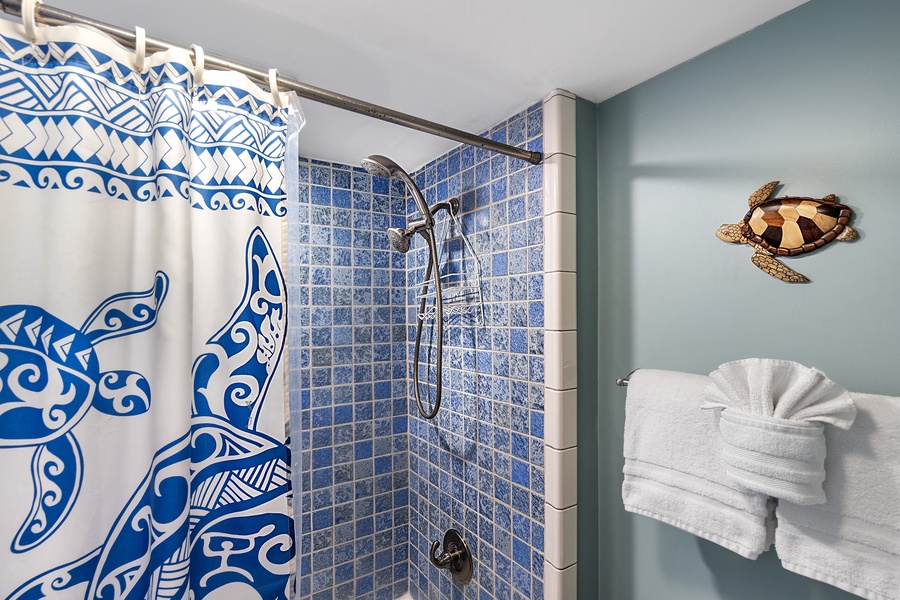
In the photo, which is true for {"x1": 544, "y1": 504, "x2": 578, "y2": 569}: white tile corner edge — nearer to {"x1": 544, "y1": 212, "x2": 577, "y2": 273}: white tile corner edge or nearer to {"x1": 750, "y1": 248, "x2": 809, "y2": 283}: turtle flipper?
{"x1": 544, "y1": 212, "x2": 577, "y2": 273}: white tile corner edge

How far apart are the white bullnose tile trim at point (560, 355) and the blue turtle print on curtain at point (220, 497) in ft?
2.47

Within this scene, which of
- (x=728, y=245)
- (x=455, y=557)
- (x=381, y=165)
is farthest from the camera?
(x=455, y=557)

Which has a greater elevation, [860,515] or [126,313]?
[126,313]

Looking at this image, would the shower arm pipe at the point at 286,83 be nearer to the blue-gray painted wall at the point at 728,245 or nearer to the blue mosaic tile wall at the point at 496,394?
the blue mosaic tile wall at the point at 496,394

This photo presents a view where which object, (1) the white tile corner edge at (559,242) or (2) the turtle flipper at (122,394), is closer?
(2) the turtle flipper at (122,394)

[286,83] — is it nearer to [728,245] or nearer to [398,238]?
[398,238]

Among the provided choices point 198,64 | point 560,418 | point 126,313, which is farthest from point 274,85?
point 560,418

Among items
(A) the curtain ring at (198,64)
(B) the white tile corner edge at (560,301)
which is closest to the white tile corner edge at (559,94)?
(B) the white tile corner edge at (560,301)

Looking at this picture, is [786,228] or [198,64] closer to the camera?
[198,64]

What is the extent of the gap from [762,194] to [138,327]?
1313 mm

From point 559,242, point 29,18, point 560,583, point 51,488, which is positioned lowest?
point 560,583

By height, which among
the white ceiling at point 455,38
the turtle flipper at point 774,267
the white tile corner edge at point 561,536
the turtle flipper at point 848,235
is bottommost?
the white tile corner edge at point 561,536

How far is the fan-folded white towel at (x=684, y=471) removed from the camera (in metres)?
0.86

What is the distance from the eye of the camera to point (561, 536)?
4.03 ft
